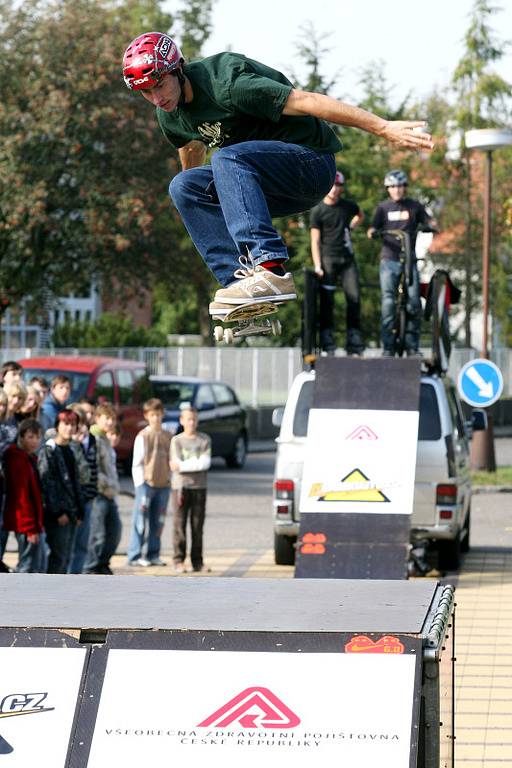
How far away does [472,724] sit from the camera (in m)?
7.61

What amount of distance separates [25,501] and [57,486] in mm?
546

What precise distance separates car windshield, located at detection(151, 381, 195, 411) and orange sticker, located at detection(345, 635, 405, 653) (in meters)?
19.8

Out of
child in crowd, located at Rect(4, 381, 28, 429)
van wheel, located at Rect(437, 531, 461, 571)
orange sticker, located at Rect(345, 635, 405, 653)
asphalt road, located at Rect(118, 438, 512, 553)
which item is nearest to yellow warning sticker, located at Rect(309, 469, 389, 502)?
van wheel, located at Rect(437, 531, 461, 571)

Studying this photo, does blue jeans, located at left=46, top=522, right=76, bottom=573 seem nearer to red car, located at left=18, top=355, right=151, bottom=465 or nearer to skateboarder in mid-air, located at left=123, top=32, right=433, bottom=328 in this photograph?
skateboarder in mid-air, located at left=123, top=32, right=433, bottom=328

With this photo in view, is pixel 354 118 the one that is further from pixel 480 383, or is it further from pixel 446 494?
pixel 480 383

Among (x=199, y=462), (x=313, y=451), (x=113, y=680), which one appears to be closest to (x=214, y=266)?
(x=113, y=680)

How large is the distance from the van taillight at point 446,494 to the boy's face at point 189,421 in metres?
2.47

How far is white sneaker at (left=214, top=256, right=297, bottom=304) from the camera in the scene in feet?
17.0

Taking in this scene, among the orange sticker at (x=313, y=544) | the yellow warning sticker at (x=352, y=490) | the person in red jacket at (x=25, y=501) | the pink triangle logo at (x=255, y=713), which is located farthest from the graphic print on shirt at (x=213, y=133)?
the yellow warning sticker at (x=352, y=490)

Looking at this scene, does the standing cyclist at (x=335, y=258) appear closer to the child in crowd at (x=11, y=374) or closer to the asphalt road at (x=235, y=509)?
the asphalt road at (x=235, y=509)

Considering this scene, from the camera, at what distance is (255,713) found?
4195mm

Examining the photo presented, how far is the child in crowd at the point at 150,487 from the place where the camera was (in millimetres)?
13430

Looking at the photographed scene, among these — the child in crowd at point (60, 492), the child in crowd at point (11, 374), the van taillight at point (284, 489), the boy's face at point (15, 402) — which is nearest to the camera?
the child in crowd at point (60, 492)

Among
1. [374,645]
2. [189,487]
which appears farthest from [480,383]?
[374,645]
